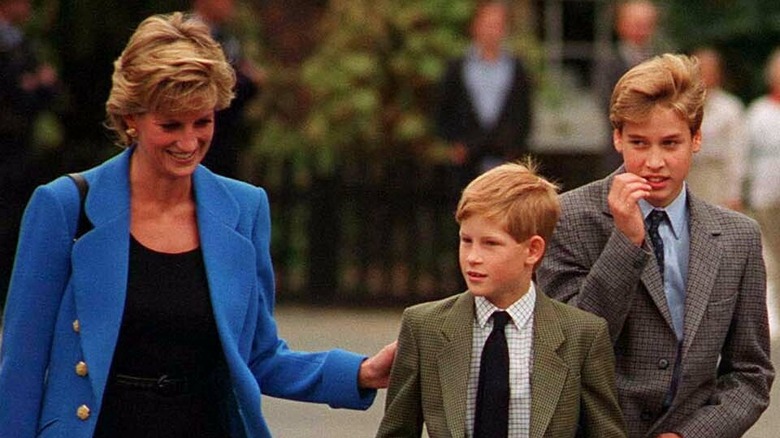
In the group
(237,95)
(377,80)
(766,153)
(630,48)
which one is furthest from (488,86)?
(377,80)

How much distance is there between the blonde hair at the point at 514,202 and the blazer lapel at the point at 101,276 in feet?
2.66

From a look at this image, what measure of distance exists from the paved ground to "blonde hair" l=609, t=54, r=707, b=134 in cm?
483

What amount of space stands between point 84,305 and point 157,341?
19cm

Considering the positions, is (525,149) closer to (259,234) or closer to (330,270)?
(330,270)

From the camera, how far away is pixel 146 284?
4.98 meters

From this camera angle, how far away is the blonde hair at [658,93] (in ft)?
15.6

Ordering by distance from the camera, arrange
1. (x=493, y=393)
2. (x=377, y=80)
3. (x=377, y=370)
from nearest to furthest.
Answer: (x=493, y=393) → (x=377, y=370) → (x=377, y=80)

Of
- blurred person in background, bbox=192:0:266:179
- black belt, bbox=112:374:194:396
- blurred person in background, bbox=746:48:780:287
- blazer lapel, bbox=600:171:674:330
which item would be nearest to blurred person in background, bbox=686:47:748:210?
blurred person in background, bbox=746:48:780:287

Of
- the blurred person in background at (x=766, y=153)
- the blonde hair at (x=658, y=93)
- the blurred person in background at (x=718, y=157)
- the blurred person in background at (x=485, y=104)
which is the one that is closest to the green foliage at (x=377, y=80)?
→ the blurred person in background at (x=485, y=104)

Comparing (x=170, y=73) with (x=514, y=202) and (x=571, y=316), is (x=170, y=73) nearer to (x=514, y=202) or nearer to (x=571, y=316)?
(x=514, y=202)

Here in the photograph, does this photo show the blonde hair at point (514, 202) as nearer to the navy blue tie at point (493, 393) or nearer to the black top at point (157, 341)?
the navy blue tie at point (493, 393)

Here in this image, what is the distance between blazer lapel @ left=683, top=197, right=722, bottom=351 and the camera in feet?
15.9

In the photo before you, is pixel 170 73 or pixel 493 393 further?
pixel 170 73

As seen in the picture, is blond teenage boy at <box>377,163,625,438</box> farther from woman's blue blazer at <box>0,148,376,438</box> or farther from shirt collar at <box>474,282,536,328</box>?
woman's blue blazer at <box>0,148,376,438</box>
